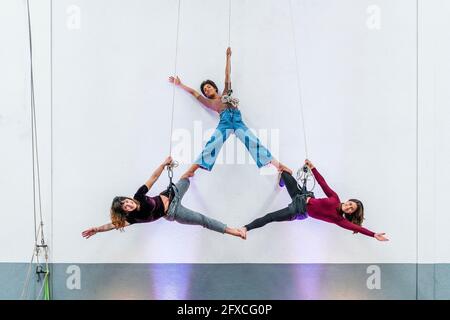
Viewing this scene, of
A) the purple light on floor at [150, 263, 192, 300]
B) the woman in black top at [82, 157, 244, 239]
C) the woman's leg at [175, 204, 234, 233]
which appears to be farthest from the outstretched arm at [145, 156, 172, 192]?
the purple light on floor at [150, 263, 192, 300]

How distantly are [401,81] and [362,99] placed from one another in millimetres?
317

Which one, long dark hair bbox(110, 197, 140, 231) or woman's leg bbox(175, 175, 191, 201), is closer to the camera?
long dark hair bbox(110, 197, 140, 231)

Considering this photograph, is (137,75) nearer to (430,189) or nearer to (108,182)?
(108,182)

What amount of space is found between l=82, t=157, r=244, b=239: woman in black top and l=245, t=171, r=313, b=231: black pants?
0.53 feet

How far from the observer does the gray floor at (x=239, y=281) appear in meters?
3.14

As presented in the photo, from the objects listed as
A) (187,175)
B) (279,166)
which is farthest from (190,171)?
(279,166)

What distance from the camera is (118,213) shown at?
2.89 meters

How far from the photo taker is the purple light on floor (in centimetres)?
314

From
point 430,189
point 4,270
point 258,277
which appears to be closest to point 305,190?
point 258,277

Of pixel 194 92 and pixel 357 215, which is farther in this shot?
pixel 194 92

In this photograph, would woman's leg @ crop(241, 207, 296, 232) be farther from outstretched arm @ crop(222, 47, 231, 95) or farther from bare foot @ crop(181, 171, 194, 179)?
outstretched arm @ crop(222, 47, 231, 95)

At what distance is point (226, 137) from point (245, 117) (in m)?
0.22

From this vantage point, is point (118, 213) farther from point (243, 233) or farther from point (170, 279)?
point (243, 233)

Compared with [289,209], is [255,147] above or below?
above
